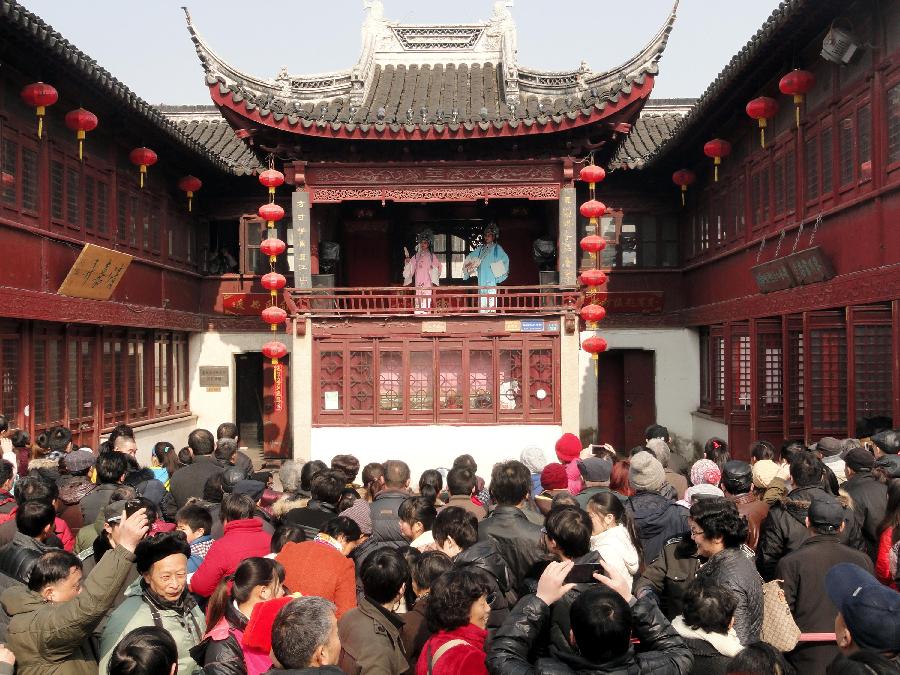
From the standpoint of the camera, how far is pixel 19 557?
16.3 ft

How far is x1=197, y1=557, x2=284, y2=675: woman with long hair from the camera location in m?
3.78

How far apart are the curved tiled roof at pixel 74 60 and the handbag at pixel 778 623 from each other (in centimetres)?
1003

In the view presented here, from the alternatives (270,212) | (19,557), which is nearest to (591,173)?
(270,212)

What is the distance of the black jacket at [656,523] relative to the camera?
19.2ft

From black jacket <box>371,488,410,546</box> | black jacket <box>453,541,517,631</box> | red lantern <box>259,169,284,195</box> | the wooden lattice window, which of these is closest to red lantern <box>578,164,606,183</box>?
the wooden lattice window

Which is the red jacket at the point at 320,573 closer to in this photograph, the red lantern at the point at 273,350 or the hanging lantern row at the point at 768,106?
the hanging lantern row at the point at 768,106

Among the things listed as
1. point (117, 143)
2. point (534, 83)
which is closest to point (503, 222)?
point (534, 83)

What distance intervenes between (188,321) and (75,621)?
1611 cm

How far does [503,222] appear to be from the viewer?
759 inches

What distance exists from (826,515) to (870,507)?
173 cm

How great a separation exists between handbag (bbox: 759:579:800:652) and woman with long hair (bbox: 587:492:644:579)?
0.72 metres

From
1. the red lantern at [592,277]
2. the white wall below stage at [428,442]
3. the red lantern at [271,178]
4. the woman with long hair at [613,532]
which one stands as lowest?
the white wall below stage at [428,442]

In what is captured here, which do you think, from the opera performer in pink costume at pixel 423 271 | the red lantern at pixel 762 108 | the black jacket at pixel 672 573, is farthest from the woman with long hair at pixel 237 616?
the opera performer in pink costume at pixel 423 271

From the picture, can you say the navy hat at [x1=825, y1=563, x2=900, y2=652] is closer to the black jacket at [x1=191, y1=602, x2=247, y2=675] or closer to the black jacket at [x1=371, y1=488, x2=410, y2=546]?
the black jacket at [x1=191, y1=602, x2=247, y2=675]
